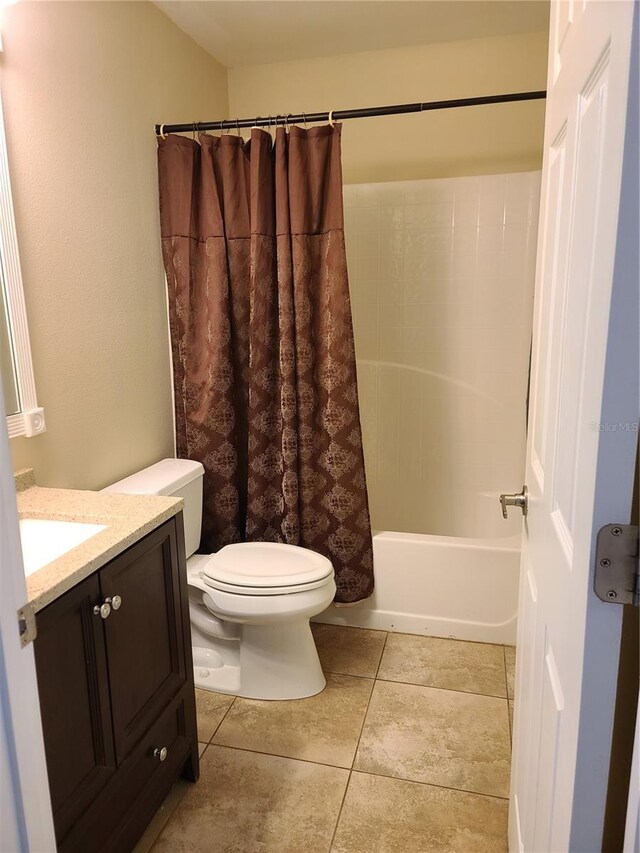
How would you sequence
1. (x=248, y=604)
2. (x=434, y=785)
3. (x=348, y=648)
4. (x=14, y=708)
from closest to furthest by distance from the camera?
(x=14, y=708)
(x=434, y=785)
(x=248, y=604)
(x=348, y=648)

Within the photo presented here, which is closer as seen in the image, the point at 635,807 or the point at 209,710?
the point at 635,807

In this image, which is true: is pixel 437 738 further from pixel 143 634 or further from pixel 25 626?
pixel 25 626

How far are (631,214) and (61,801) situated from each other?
1356mm

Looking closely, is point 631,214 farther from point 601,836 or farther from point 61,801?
point 61,801

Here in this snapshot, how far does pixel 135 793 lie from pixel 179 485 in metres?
0.93

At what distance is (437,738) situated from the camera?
1.84 meters

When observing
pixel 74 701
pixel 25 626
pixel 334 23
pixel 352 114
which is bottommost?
pixel 74 701

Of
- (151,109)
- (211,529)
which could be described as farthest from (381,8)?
(211,529)

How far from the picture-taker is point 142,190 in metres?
2.12

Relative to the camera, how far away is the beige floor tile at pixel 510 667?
2.05 meters

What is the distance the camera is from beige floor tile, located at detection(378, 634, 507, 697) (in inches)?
82.5

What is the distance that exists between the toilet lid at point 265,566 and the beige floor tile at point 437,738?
0.51 meters

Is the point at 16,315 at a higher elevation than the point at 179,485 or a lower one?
higher

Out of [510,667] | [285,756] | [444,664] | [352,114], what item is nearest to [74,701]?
[285,756]
